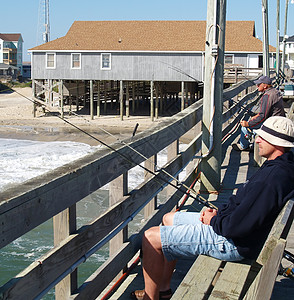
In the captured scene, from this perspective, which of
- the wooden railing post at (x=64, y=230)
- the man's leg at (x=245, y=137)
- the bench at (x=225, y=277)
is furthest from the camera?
the man's leg at (x=245, y=137)

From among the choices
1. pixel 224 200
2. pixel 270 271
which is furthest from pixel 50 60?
pixel 270 271

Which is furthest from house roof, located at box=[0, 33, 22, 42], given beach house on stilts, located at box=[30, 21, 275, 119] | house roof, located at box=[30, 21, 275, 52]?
beach house on stilts, located at box=[30, 21, 275, 119]

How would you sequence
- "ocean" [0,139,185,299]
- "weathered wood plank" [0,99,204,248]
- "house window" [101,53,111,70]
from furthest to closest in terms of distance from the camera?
1. "house window" [101,53,111,70]
2. "ocean" [0,139,185,299]
3. "weathered wood plank" [0,99,204,248]

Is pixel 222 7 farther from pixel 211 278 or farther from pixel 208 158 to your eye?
pixel 211 278

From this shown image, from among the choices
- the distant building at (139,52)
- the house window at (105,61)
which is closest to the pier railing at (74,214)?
the distant building at (139,52)

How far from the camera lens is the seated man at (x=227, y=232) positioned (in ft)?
9.78

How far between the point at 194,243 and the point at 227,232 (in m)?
0.29

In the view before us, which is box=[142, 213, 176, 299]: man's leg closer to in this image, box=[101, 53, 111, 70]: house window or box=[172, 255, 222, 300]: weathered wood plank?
box=[172, 255, 222, 300]: weathered wood plank

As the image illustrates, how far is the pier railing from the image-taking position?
7.06 ft

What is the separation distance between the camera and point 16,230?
2100mm

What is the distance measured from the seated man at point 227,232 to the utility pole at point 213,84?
2.50 m

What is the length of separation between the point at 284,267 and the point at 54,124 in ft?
113

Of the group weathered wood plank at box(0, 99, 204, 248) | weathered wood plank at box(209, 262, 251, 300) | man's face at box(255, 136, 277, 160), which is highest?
man's face at box(255, 136, 277, 160)

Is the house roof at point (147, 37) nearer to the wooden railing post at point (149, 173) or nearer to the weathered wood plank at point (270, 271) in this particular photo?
the wooden railing post at point (149, 173)
